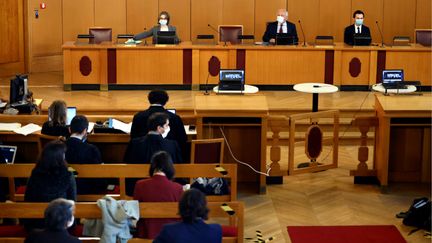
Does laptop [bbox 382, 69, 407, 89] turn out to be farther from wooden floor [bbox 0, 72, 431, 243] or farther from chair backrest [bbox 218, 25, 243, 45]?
chair backrest [bbox 218, 25, 243, 45]

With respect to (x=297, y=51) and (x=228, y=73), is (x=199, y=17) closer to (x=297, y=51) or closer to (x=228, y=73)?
(x=297, y=51)

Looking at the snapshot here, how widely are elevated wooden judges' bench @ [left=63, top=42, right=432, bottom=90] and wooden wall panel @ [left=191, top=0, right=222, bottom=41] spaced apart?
2.46 metres

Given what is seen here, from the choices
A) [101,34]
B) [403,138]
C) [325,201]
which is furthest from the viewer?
[101,34]

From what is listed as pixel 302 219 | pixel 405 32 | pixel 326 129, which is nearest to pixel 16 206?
pixel 302 219

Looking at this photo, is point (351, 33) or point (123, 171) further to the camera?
point (351, 33)

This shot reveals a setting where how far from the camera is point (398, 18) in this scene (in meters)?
16.1

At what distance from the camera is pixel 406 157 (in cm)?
973

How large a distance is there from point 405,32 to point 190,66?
15.8 feet

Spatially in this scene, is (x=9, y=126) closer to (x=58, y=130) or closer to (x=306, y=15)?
(x=58, y=130)

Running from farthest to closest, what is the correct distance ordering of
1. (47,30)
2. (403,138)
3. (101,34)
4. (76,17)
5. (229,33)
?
(76,17) < (47,30) < (229,33) < (101,34) < (403,138)

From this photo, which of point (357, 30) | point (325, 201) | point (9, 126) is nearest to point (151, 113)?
point (9, 126)

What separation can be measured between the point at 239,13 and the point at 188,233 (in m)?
11.3

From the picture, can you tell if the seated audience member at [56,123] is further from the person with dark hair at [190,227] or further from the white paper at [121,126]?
the person with dark hair at [190,227]

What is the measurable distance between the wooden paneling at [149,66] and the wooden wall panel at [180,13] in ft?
8.14
